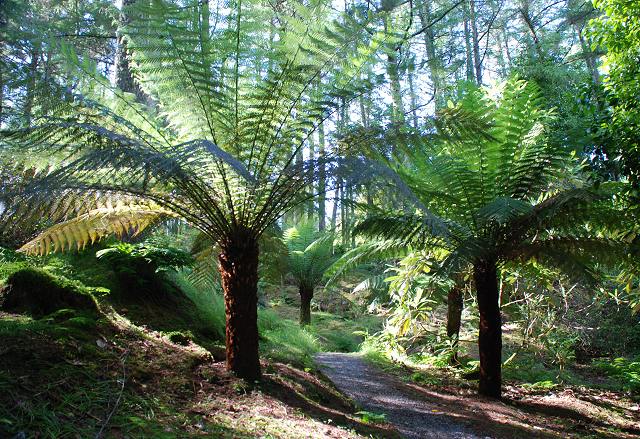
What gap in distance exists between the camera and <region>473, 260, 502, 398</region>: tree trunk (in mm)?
4203

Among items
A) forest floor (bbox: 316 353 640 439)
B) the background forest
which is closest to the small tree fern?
forest floor (bbox: 316 353 640 439)

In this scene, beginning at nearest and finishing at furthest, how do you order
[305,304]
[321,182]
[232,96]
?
[321,182], [232,96], [305,304]

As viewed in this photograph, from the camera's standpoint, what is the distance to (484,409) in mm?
3949

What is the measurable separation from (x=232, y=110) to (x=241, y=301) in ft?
4.59

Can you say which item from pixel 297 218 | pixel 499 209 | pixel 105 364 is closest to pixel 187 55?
pixel 297 218

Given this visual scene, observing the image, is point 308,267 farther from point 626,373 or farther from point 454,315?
point 626,373

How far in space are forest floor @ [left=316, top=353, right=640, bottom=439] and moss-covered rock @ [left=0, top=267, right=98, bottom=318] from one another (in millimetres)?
2319

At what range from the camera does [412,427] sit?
11.0ft

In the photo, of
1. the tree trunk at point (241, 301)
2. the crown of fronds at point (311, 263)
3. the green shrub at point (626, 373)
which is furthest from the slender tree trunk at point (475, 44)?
the tree trunk at point (241, 301)

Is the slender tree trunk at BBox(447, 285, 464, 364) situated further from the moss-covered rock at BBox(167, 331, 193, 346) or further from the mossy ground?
the moss-covered rock at BBox(167, 331, 193, 346)

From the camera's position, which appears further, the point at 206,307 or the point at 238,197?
the point at 206,307

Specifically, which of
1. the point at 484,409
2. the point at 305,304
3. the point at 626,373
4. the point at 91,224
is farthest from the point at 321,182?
the point at 305,304

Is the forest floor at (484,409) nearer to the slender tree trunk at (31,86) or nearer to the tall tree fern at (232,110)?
the tall tree fern at (232,110)

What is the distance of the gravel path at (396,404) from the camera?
3.29 m
